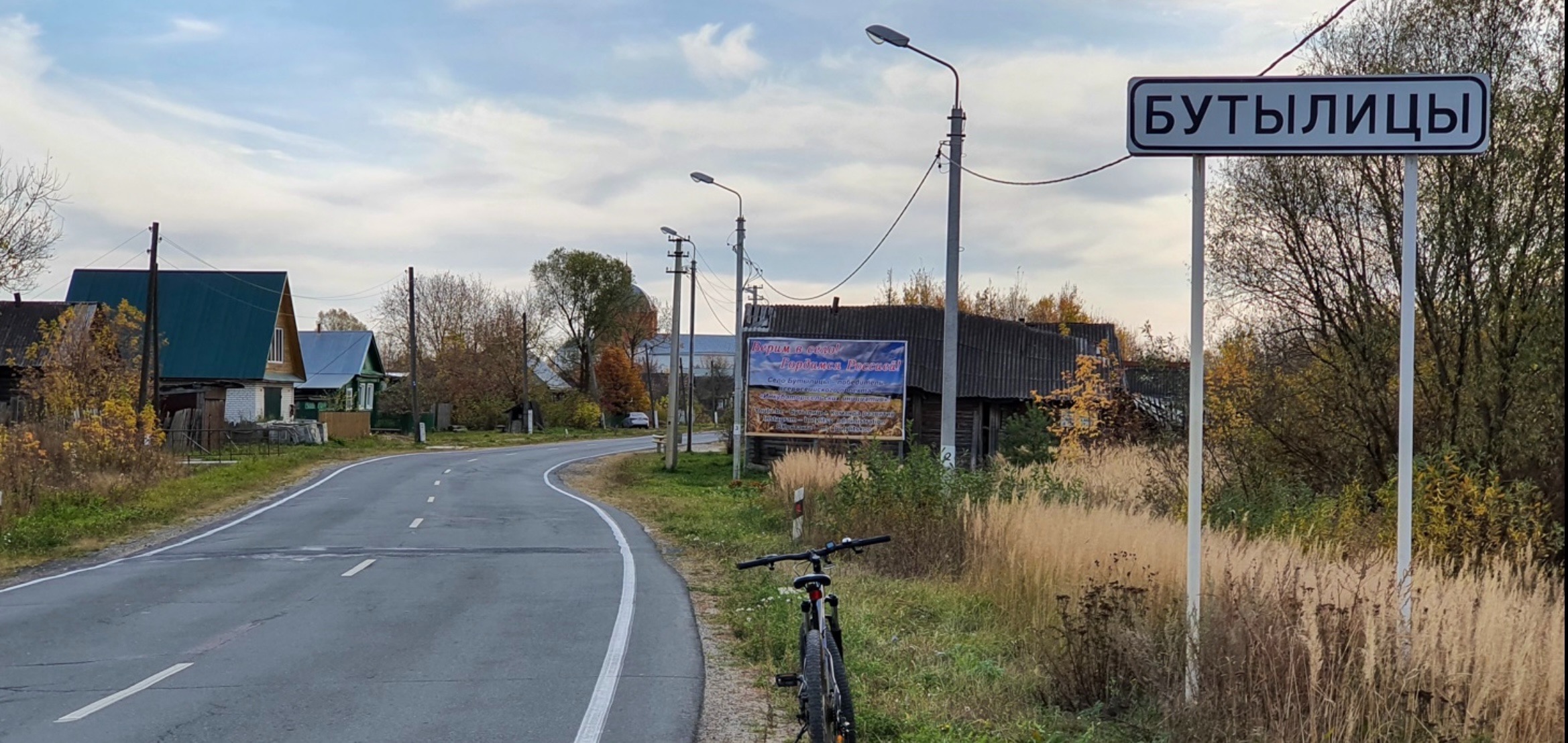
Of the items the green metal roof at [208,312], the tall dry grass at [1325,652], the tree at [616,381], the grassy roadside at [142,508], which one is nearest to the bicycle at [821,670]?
the tall dry grass at [1325,652]

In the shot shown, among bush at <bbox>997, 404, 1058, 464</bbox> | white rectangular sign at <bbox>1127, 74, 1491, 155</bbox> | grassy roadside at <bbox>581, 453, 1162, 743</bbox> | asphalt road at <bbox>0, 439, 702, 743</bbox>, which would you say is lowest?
asphalt road at <bbox>0, 439, 702, 743</bbox>

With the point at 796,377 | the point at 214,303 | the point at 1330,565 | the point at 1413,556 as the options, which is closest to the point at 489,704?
the point at 1330,565

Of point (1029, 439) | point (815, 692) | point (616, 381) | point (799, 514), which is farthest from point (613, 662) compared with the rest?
point (616, 381)

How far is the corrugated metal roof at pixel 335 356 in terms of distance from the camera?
70125 mm

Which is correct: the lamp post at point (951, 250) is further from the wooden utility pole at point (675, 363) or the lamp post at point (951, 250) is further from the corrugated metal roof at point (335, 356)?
the corrugated metal roof at point (335, 356)

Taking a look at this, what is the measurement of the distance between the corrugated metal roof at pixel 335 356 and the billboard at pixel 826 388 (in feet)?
134

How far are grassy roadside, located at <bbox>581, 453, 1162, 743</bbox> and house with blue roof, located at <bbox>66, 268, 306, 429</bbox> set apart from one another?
1580 inches

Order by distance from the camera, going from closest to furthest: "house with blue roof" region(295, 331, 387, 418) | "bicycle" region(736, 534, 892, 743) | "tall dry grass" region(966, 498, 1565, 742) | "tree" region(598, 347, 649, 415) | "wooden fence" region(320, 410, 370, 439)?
"tall dry grass" region(966, 498, 1565, 742) < "bicycle" region(736, 534, 892, 743) < "wooden fence" region(320, 410, 370, 439) < "house with blue roof" region(295, 331, 387, 418) < "tree" region(598, 347, 649, 415)

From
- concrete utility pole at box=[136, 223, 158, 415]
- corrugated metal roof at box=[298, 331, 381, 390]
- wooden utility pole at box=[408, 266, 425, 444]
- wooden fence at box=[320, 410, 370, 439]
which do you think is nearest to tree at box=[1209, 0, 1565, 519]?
concrete utility pole at box=[136, 223, 158, 415]

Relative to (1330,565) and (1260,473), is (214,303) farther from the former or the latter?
(1330,565)

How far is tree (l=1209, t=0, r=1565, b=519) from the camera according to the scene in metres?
12.3

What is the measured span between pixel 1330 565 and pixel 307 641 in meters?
7.96

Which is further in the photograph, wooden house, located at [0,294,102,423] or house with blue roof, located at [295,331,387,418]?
house with blue roof, located at [295,331,387,418]

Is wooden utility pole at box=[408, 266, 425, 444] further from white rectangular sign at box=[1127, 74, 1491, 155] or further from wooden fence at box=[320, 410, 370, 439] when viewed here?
white rectangular sign at box=[1127, 74, 1491, 155]
